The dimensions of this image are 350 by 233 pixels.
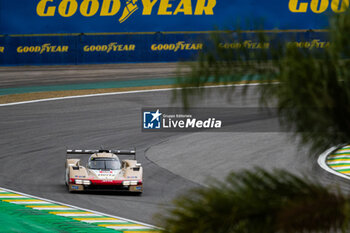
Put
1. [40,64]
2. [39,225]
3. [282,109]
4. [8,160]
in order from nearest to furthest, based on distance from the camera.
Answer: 1. [282,109]
2. [39,225]
3. [8,160]
4. [40,64]

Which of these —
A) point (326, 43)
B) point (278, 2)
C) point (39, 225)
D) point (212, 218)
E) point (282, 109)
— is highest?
point (278, 2)

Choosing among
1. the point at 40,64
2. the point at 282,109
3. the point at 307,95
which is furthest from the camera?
the point at 40,64

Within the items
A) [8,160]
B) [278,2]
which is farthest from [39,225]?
[278,2]

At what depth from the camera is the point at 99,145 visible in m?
23.3

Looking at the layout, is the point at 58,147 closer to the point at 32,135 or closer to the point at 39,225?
the point at 32,135

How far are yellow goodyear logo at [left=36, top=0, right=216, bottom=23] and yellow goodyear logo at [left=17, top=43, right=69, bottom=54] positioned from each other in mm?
3986

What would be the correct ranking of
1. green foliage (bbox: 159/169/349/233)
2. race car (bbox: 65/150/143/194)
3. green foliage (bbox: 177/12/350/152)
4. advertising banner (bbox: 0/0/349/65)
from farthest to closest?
advertising banner (bbox: 0/0/349/65), race car (bbox: 65/150/143/194), green foliage (bbox: 159/169/349/233), green foliage (bbox: 177/12/350/152)

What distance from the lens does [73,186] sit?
16688 mm

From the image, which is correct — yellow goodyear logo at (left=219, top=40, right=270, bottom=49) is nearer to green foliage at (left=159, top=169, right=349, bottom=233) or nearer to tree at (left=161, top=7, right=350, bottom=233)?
tree at (left=161, top=7, right=350, bottom=233)

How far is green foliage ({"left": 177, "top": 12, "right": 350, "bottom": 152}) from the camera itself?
241 centimetres

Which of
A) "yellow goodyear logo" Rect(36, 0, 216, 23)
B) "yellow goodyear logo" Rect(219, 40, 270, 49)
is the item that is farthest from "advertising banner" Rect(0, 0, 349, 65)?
"yellow goodyear logo" Rect(219, 40, 270, 49)

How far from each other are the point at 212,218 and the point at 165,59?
39853 mm

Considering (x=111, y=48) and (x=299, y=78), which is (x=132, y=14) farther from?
(x=299, y=78)

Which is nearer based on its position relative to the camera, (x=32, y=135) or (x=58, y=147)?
(x=58, y=147)
